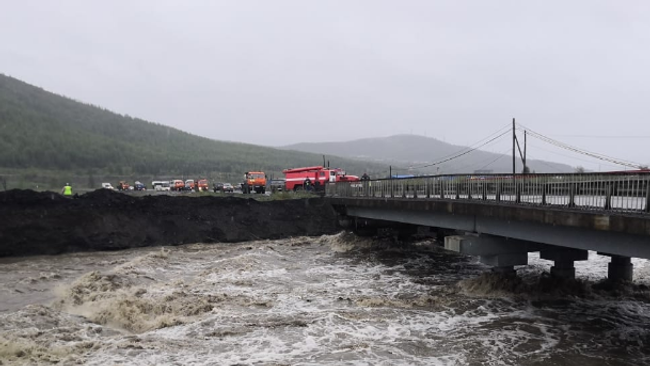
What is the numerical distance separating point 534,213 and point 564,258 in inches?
187

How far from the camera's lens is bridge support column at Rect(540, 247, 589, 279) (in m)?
17.5

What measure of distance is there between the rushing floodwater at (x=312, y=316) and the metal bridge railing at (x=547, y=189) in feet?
12.2

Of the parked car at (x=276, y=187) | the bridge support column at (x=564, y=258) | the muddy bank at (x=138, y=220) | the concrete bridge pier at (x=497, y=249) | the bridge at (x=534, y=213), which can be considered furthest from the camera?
the parked car at (x=276, y=187)

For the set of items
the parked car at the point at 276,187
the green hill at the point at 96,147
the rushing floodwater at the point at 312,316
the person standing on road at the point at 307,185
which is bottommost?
the rushing floodwater at the point at 312,316

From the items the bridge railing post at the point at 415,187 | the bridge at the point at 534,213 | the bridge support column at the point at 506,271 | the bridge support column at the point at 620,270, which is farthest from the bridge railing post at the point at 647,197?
the bridge railing post at the point at 415,187

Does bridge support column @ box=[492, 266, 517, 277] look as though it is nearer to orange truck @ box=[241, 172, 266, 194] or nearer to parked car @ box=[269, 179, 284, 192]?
parked car @ box=[269, 179, 284, 192]

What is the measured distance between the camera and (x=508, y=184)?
16703mm

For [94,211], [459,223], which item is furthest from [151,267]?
[459,223]

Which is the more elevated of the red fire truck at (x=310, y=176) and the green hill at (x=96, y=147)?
the green hill at (x=96, y=147)

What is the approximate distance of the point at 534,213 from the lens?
1427 centimetres

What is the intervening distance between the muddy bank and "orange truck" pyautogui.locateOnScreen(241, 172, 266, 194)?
11.1 meters

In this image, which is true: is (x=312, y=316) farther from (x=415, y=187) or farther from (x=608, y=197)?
(x=415, y=187)

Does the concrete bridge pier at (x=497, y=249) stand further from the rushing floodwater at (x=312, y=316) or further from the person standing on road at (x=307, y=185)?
the person standing on road at (x=307, y=185)

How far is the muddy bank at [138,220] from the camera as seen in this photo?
2712 cm
